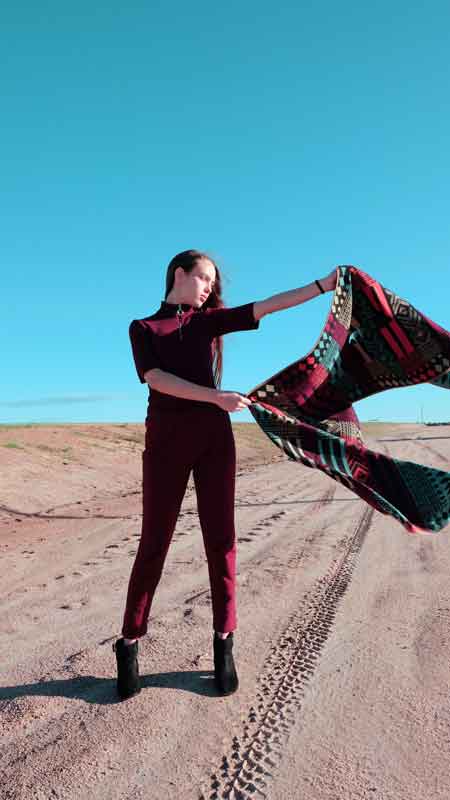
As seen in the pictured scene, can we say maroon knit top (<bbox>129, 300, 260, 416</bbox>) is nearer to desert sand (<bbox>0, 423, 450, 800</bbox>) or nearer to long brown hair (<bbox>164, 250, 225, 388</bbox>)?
long brown hair (<bbox>164, 250, 225, 388</bbox>)

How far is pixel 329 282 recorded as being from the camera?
3.14 m

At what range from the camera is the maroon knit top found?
3.07 m

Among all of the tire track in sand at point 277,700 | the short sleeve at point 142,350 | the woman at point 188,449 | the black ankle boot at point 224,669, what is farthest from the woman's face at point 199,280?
the tire track in sand at point 277,700

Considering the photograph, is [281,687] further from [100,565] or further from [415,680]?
[100,565]

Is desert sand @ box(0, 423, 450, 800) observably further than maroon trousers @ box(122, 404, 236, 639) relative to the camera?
No

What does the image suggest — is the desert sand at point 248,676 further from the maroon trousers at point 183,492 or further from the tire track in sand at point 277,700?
the maroon trousers at point 183,492

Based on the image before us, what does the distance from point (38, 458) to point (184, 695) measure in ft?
39.4

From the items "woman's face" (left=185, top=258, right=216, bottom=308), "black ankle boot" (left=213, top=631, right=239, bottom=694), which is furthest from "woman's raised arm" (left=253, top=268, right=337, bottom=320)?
"black ankle boot" (left=213, top=631, right=239, bottom=694)

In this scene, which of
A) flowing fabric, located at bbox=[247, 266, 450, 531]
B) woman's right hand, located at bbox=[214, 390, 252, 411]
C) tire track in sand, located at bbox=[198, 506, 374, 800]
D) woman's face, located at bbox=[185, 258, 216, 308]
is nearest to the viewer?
tire track in sand, located at bbox=[198, 506, 374, 800]

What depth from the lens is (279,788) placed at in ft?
7.41

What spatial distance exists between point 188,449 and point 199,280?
2.81 ft

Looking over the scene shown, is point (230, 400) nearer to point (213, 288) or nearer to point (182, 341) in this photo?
point (182, 341)

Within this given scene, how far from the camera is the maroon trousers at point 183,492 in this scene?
307 cm

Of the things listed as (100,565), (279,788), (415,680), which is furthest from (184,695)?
(100,565)
